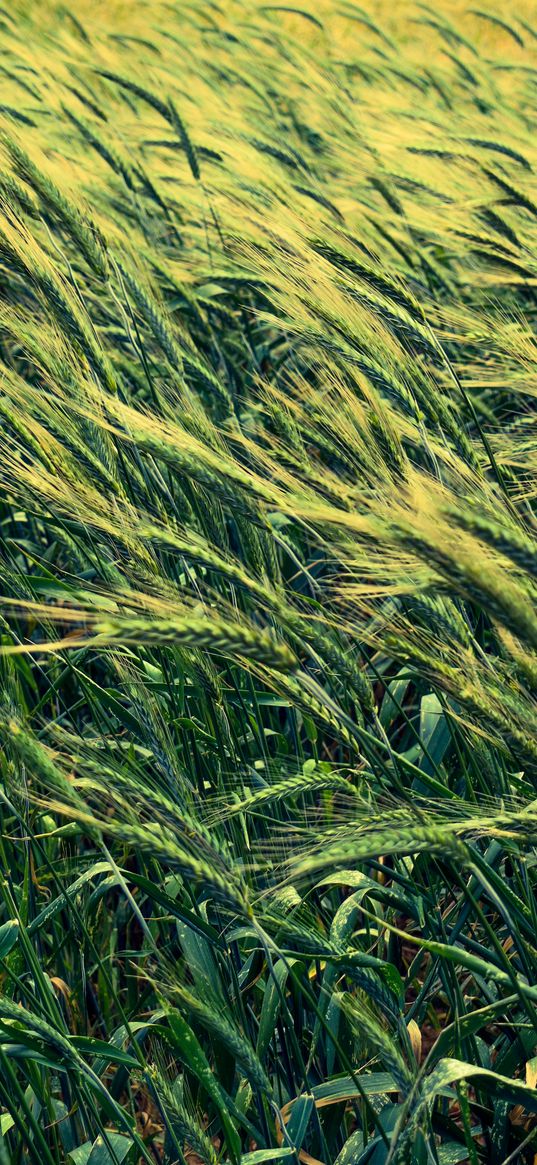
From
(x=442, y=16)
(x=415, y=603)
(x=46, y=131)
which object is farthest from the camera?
(x=442, y=16)

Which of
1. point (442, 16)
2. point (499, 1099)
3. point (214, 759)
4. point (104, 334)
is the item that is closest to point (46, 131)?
point (104, 334)

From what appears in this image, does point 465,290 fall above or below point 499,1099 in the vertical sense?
above

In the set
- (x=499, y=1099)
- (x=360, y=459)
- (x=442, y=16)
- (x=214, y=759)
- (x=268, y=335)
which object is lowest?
(x=499, y=1099)

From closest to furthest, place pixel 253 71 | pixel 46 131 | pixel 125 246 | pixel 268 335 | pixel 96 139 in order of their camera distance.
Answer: pixel 125 246
pixel 96 139
pixel 268 335
pixel 46 131
pixel 253 71

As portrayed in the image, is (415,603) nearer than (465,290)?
Yes

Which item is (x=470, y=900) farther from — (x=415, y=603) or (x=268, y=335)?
(x=268, y=335)

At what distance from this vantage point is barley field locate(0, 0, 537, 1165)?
916 millimetres

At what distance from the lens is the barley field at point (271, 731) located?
916 mm

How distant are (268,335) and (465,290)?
587 millimetres

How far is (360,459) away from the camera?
1.20 meters

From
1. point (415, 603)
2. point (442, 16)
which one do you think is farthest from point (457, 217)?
point (442, 16)

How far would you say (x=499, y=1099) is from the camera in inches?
44.6

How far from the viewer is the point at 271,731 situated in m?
1.60

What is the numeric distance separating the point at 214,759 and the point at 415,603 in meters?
0.56
